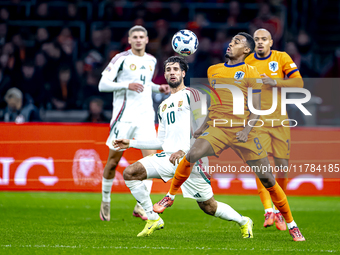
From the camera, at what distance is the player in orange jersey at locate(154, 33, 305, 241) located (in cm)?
Answer: 541

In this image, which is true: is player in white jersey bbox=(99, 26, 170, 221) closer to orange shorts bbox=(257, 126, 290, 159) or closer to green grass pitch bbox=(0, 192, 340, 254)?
green grass pitch bbox=(0, 192, 340, 254)

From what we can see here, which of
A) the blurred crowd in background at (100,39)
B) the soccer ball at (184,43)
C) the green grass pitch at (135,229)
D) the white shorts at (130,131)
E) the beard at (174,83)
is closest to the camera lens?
the green grass pitch at (135,229)

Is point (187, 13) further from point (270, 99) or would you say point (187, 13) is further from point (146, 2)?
point (270, 99)

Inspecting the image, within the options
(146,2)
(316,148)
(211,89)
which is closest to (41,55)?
(146,2)

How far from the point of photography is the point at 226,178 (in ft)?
32.6

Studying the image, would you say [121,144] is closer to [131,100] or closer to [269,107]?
[131,100]

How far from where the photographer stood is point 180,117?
572 cm

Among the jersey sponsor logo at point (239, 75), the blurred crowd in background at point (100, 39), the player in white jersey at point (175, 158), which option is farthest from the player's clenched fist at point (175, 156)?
the blurred crowd in background at point (100, 39)

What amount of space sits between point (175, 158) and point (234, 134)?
66 cm

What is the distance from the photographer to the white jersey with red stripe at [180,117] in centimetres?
572

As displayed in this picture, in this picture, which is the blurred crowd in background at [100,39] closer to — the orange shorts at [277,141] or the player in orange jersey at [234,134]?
the orange shorts at [277,141]

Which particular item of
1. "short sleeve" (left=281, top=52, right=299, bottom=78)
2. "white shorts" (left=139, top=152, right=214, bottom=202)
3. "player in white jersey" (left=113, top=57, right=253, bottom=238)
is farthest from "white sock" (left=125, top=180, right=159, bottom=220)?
"short sleeve" (left=281, top=52, right=299, bottom=78)

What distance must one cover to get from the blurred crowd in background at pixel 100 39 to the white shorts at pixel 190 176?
568cm

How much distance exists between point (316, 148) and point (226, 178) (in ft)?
5.72
